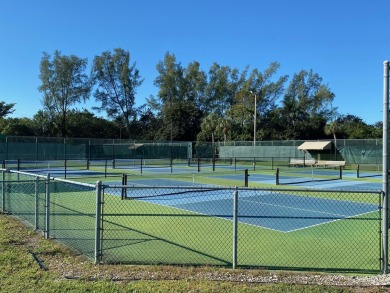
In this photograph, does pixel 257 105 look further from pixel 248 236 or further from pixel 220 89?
pixel 248 236

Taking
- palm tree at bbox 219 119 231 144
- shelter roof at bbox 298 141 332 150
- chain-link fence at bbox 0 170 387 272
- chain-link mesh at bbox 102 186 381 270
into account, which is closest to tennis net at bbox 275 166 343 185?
chain-link mesh at bbox 102 186 381 270

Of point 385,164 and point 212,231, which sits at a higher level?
point 385,164

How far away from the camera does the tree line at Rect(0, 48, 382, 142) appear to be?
69312mm

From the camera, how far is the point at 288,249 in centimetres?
755

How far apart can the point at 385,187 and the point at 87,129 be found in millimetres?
70694

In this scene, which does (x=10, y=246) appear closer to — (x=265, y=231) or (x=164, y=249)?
(x=164, y=249)

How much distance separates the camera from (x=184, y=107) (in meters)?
77.1

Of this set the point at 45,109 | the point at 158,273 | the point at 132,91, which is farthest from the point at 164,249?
the point at 132,91

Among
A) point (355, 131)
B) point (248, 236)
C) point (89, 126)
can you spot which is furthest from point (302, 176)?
point (89, 126)

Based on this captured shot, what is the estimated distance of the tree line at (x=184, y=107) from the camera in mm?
69312

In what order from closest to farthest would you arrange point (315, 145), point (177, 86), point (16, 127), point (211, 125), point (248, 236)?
point (248, 236) < point (315, 145) < point (16, 127) < point (211, 125) < point (177, 86)

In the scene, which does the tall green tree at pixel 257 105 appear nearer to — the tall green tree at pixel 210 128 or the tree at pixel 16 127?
the tall green tree at pixel 210 128

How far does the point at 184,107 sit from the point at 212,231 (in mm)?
68623

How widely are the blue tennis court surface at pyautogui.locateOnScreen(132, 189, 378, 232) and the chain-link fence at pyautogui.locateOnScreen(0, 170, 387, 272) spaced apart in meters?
0.03
